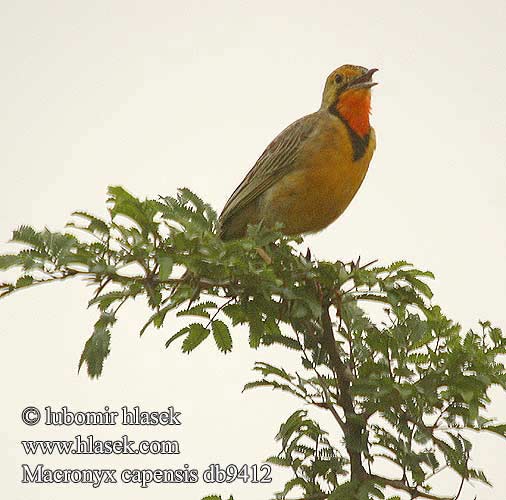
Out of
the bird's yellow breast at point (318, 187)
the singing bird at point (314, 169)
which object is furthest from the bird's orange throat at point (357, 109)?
the bird's yellow breast at point (318, 187)

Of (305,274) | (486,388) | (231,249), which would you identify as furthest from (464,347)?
(231,249)

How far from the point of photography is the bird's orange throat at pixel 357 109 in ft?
18.3

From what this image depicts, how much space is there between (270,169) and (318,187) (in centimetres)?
43

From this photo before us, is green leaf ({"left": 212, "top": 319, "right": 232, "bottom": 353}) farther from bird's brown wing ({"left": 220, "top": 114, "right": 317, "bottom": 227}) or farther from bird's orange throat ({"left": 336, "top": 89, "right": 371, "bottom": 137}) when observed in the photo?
bird's orange throat ({"left": 336, "top": 89, "right": 371, "bottom": 137})

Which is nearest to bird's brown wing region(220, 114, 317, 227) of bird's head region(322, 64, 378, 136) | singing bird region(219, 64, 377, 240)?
singing bird region(219, 64, 377, 240)

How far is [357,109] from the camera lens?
221 inches

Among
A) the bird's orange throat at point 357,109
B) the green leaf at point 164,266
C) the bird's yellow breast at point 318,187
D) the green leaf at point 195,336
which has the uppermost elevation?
the bird's orange throat at point 357,109

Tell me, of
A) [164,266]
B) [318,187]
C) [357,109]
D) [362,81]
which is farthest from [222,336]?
[362,81]

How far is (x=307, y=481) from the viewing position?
3.33 metres

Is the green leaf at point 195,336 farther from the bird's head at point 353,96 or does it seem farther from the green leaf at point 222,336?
the bird's head at point 353,96

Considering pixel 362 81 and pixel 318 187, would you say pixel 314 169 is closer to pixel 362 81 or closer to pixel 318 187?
pixel 318 187

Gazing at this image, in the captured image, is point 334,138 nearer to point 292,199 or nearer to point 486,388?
point 292,199

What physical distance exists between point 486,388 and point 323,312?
0.71 m

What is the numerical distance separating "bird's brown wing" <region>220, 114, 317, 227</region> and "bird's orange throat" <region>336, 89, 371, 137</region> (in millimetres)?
239
